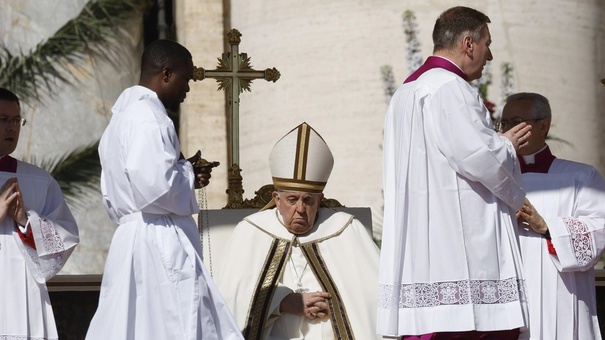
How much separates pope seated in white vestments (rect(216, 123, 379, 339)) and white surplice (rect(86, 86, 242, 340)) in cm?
120

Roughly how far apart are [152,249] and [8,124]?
1.74 m

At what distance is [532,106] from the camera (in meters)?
9.83

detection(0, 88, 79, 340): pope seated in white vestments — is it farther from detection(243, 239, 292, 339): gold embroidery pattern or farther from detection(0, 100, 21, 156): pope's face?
detection(243, 239, 292, 339): gold embroidery pattern

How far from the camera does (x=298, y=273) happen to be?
393 inches

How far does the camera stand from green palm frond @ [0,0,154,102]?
1526 centimetres

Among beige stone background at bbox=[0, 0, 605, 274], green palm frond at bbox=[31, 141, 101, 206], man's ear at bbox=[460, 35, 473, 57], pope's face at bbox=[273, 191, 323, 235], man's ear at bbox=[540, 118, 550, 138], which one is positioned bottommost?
pope's face at bbox=[273, 191, 323, 235]

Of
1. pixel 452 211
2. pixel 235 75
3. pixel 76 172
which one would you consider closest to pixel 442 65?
pixel 452 211

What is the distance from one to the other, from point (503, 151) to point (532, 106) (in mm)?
1577

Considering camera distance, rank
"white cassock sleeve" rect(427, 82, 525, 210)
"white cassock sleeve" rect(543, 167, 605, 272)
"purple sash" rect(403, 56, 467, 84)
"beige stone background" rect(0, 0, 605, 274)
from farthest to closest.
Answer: "beige stone background" rect(0, 0, 605, 274), "white cassock sleeve" rect(543, 167, 605, 272), "purple sash" rect(403, 56, 467, 84), "white cassock sleeve" rect(427, 82, 525, 210)

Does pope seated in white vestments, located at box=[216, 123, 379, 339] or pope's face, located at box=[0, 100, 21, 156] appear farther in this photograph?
pope's face, located at box=[0, 100, 21, 156]

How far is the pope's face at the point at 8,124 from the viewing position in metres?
9.85

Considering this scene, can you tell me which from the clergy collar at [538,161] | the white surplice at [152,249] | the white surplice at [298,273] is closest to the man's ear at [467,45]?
the white surplice at [152,249]

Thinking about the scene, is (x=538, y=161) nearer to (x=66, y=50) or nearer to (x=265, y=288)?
(x=265, y=288)

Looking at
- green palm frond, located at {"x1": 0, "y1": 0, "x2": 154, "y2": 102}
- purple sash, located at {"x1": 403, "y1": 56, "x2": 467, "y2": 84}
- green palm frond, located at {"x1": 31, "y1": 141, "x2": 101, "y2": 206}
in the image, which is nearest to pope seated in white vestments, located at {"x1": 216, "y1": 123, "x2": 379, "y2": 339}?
purple sash, located at {"x1": 403, "y1": 56, "x2": 467, "y2": 84}
